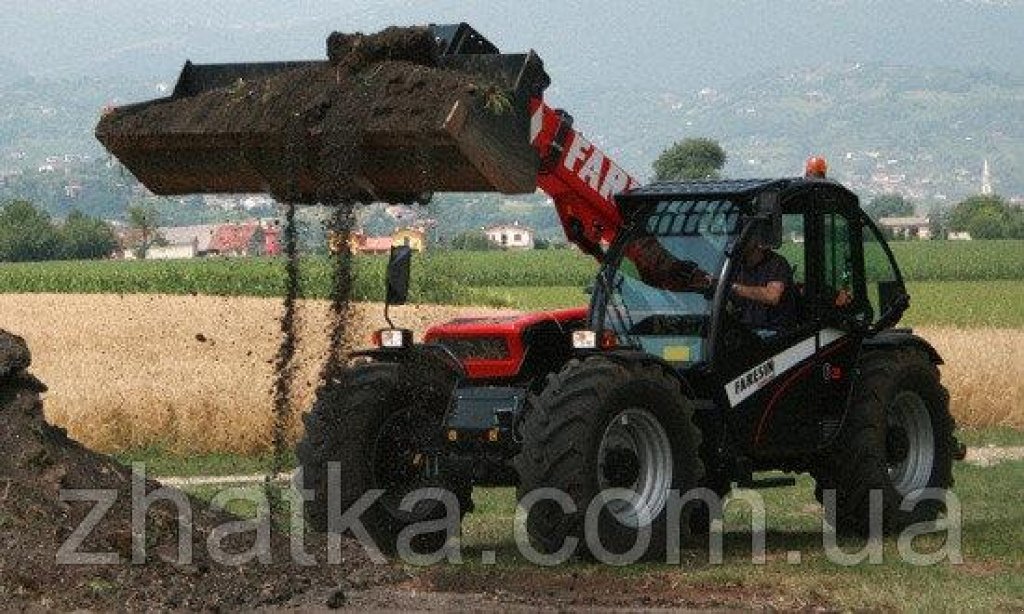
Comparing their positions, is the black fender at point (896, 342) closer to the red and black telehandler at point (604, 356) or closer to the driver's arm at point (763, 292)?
the red and black telehandler at point (604, 356)

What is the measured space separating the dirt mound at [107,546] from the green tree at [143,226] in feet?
356

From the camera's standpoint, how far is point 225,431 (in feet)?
79.3

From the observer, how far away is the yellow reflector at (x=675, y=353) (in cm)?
1424

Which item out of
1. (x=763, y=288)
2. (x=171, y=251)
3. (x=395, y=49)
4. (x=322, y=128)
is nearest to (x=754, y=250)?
(x=763, y=288)

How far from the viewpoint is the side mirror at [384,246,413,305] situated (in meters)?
13.5

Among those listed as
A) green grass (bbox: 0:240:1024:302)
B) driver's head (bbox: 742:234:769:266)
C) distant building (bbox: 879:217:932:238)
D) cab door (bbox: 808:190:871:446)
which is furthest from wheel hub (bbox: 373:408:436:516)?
distant building (bbox: 879:217:932:238)

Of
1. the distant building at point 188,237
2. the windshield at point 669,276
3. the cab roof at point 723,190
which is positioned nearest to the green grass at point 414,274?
the distant building at point 188,237

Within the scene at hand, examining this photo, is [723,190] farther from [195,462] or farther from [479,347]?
[195,462]

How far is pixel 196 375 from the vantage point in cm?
2688

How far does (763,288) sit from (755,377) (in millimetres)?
609

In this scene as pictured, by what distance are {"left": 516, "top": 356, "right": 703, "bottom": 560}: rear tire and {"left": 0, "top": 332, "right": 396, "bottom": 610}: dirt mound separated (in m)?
1.14

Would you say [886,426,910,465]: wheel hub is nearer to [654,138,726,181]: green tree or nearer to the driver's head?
the driver's head

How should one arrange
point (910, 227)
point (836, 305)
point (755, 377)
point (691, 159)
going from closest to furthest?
point (755, 377) < point (836, 305) < point (691, 159) < point (910, 227)

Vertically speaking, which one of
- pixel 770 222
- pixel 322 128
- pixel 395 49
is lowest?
pixel 770 222
